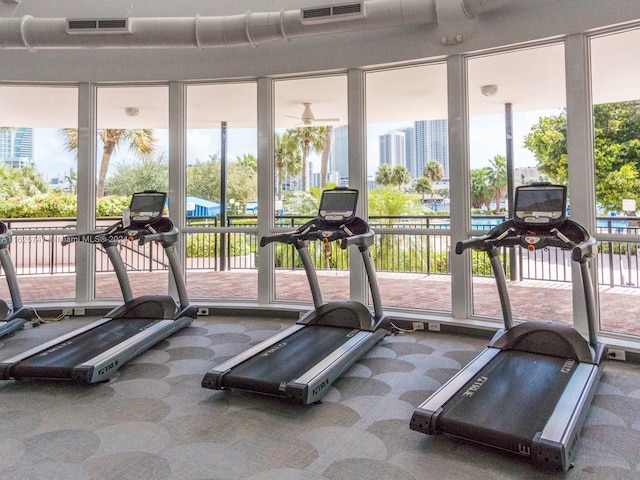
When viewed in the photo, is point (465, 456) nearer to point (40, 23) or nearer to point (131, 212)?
point (131, 212)

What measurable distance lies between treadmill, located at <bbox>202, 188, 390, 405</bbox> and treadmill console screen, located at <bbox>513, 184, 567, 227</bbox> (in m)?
1.38

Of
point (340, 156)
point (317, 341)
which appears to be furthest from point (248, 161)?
point (317, 341)

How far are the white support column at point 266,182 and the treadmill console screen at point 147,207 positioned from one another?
1198mm

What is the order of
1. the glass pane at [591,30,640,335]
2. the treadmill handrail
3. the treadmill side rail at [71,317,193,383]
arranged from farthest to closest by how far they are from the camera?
the treadmill handrail → the glass pane at [591,30,640,335] → the treadmill side rail at [71,317,193,383]

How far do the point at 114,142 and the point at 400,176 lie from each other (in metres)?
3.79

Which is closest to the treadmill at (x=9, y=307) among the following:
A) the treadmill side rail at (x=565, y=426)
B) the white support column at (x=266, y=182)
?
the white support column at (x=266, y=182)

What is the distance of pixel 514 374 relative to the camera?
116 inches

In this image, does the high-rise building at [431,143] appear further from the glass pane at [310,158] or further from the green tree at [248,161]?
the green tree at [248,161]

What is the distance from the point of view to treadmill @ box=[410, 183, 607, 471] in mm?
2236

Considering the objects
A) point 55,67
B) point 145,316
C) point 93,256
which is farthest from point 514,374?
point 55,67

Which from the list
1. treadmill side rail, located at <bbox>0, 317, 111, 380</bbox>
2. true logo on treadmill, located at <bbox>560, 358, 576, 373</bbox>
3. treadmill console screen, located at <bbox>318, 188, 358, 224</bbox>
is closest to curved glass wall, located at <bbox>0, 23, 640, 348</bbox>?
treadmill console screen, located at <bbox>318, 188, 358, 224</bbox>

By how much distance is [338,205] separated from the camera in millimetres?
4387

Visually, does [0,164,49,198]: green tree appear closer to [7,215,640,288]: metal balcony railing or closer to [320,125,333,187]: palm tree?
[7,215,640,288]: metal balcony railing

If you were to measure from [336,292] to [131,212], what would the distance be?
8.73 ft
